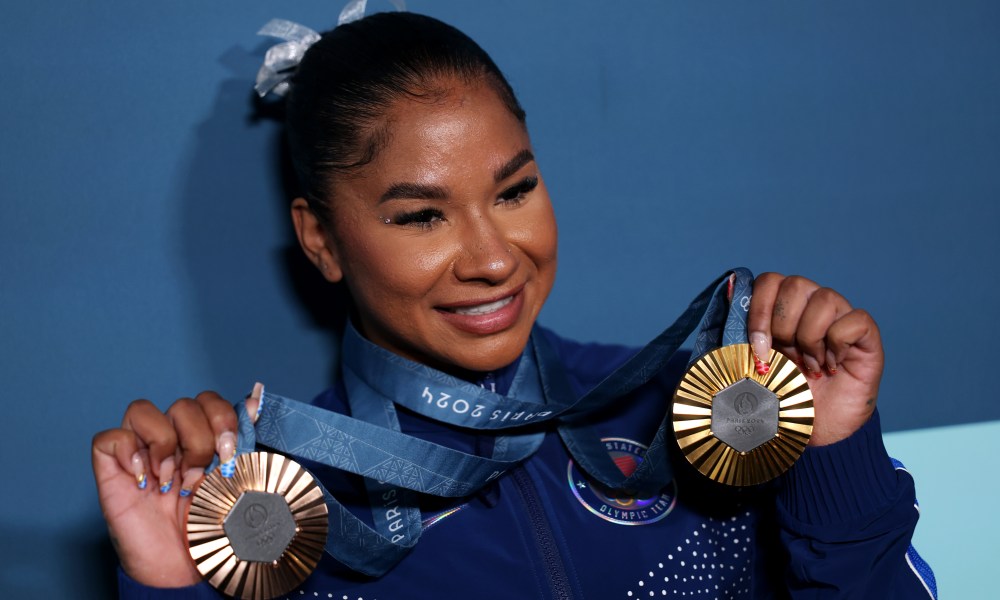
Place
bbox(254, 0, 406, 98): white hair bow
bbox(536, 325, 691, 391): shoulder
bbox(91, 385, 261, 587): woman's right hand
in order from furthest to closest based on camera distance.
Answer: bbox(536, 325, 691, 391): shoulder → bbox(254, 0, 406, 98): white hair bow → bbox(91, 385, 261, 587): woman's right hand

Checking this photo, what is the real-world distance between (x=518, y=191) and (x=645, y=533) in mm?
549

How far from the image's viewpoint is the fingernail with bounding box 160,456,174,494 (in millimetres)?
1384

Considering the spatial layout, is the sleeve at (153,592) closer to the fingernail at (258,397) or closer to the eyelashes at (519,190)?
the fingernail at (258,397)

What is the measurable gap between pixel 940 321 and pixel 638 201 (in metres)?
0.70

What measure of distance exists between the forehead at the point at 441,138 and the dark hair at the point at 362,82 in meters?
0.01

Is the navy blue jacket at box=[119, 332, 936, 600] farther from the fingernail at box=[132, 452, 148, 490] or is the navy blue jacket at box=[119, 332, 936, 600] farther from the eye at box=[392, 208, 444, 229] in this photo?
the eye at box=[392, 208, 444, 229]

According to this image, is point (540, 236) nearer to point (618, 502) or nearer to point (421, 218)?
point (421, 218)

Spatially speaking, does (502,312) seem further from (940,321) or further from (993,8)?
(993,8)


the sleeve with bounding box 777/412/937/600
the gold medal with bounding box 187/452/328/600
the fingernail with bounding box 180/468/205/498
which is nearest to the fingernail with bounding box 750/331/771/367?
the sleeve with bounding box 777/412/937/600

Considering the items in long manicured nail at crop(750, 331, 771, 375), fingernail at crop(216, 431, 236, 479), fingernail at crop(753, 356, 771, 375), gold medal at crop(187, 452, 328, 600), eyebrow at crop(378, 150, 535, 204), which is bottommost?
gold medal at crop(187, 452, 328, 600)

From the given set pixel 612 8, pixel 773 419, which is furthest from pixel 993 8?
pixel 773 419

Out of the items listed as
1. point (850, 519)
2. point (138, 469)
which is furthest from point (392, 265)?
point (850, 519)

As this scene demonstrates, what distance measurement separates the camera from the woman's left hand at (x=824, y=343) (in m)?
1.46

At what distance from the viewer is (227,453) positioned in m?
1.39
